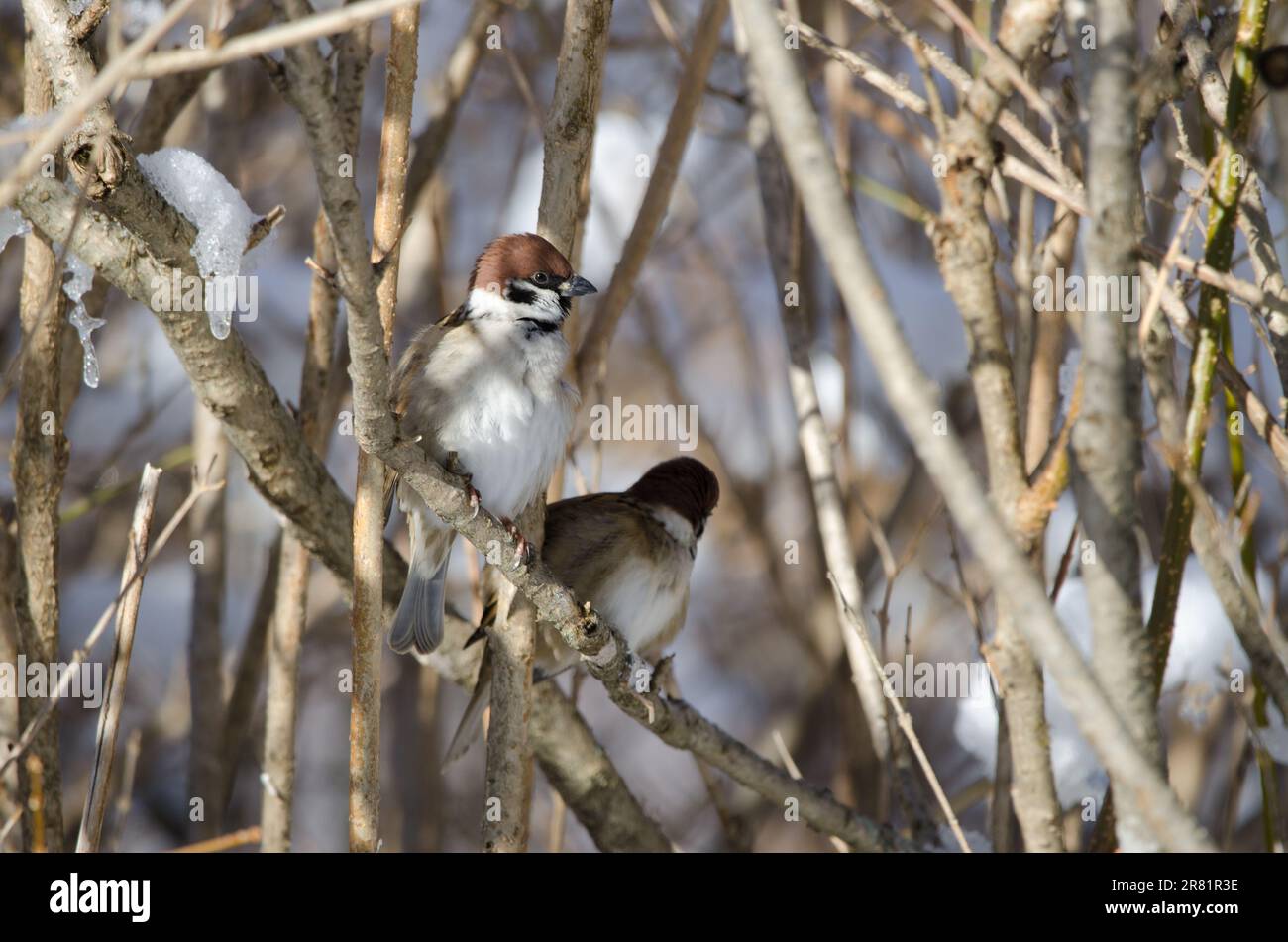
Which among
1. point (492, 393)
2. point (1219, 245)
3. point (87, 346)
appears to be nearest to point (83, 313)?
point (87, 346)

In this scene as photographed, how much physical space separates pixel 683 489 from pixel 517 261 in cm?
103

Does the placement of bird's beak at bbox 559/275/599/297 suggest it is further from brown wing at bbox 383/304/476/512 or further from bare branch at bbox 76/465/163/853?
bare branch at bbox 76/465/163/853

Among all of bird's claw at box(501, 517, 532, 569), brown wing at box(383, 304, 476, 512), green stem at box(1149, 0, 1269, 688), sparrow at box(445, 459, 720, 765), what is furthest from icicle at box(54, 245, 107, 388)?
green stem at box(1149, 0, 1269, 688)

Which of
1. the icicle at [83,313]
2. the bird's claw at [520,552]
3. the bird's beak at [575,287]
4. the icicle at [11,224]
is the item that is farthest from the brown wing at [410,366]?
the icicle at [11,224]

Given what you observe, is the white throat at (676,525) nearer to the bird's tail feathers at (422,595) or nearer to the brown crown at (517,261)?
the bird's tail feathers at (422,595)

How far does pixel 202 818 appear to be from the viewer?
3.83 meters

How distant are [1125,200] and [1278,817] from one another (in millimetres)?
1467

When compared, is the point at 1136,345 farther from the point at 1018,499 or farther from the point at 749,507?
the point at 749,507

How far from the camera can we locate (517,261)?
2859 millimetres

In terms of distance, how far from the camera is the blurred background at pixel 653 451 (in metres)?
4.39

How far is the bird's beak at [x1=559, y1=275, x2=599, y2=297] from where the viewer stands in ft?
9.48

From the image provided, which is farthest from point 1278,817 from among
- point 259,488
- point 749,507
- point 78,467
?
point 78,467

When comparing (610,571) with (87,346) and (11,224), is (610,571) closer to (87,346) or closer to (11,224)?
(87,346)

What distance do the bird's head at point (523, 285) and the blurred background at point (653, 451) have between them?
95 cm
